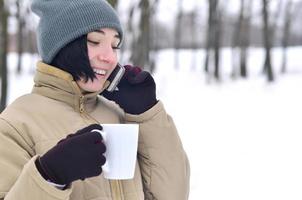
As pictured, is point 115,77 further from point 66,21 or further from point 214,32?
point 214,32

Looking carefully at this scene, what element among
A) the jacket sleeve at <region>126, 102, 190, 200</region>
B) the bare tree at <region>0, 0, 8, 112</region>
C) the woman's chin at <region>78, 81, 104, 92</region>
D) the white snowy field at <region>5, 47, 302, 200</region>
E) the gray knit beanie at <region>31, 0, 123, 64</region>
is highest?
the gray knit beanie at <region>31, 0, 123, 64</region>

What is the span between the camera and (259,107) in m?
15.1

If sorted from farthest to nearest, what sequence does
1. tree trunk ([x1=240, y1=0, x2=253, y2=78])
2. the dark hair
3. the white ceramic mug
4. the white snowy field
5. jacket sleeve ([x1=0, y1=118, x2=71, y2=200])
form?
tree trunk ([x1=240, y1=0, x2=253, y2=78]) < the white snowy field < the dark hair < the white ceramic mug < jacket sleeve ([x1=0, y1=118, x2=71, y2=200])

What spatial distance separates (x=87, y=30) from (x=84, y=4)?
0.38 ft

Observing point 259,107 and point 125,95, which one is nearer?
point 125,95

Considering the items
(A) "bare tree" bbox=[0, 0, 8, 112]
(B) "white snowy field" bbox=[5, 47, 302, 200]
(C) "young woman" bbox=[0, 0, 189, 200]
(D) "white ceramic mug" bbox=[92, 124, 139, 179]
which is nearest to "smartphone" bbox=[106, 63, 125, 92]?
(C) "young woman" bbox=[0, 0, 189, 200]

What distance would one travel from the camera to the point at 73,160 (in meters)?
1.41

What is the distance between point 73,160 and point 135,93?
1.72 ft

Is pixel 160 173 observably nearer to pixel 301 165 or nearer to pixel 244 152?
pixel 301 165

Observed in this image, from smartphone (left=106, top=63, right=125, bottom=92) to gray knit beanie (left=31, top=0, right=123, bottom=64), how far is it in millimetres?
129

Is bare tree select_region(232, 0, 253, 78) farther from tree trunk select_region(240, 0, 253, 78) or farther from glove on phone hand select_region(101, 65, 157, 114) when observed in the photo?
glove on phone hand select_region(101, 65, 157, 114)

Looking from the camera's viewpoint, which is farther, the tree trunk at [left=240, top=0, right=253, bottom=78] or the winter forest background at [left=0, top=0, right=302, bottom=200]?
the tree trunk at [left=240, top=0, right=253, bottom=78]

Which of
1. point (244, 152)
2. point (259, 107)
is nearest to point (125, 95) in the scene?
point (244, 152)

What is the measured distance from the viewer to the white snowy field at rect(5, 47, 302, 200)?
6.82 meters
